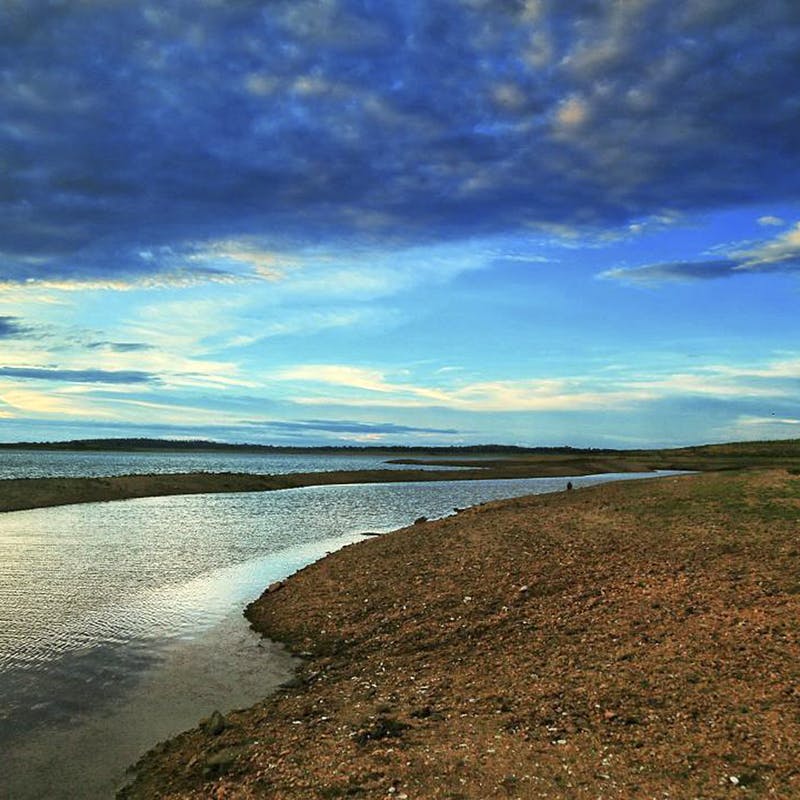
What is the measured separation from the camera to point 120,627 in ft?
55.9

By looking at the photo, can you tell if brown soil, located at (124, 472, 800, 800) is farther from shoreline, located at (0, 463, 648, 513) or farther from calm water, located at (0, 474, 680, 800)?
shoreline, located at (0, 463, 648, 513)

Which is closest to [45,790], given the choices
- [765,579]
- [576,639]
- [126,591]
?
[576,639]

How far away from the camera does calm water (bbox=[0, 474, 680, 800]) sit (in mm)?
10589

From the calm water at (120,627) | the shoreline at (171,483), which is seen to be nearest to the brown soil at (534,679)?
the calm water at (120,627)

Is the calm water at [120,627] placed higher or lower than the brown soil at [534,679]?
lower

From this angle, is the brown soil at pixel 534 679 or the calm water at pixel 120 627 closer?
the brown soil at pixel 534 679

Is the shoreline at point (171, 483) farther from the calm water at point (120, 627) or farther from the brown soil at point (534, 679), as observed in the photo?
the brown soil at point (534, 679)

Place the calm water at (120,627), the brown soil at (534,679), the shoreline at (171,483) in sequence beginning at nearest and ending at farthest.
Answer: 1. the brown soil at (534,679)
2. the calm water at (120,627)
3. the shoreline at (171,483)

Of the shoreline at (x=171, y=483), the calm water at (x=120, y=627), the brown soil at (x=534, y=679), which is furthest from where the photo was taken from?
the shoreline at (x=171, y=483)

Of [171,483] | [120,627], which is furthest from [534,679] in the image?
[171,483]

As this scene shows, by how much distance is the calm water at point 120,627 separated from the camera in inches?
417

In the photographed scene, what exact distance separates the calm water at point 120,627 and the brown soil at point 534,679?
3.55ft

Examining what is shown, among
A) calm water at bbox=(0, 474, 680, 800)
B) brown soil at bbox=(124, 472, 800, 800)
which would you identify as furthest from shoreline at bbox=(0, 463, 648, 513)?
brown soil at bbox=(124, 472, 800, 800)

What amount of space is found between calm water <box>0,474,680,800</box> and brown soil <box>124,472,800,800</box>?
108 centimetres
